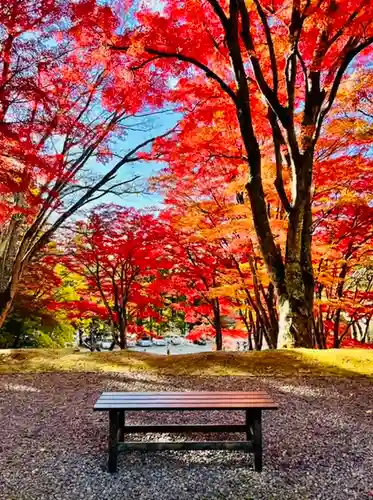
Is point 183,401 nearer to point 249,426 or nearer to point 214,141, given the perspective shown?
point 249,426

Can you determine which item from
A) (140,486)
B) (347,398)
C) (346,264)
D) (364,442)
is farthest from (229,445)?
(346,264)

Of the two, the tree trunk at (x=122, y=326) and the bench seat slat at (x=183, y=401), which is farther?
the tree trunk at (x=122, y=326)

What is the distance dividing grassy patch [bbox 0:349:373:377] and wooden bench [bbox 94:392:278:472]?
2.16 meters

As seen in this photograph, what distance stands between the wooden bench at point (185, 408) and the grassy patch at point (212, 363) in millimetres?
2159

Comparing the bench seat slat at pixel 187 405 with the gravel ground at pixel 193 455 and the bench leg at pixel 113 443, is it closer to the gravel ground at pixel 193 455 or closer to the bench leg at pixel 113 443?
the bench leg at pixel 113 443

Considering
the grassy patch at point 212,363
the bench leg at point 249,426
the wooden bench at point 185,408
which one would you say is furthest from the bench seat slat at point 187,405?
the grassy patch at point 212,363

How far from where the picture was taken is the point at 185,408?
115 inches

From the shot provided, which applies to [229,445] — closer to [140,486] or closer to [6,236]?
[140,486]

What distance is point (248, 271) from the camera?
33.5ft

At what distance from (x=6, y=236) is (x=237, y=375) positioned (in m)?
5.72

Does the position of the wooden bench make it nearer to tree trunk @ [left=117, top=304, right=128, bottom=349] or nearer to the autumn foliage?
the autumn foliage

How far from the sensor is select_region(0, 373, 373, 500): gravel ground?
2.65 metres

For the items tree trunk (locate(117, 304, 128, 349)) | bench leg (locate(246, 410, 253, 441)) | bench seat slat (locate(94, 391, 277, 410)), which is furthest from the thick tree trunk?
bench leg (locate(246, 410, 253, 441))

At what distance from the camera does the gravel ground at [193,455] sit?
265 centimetres
